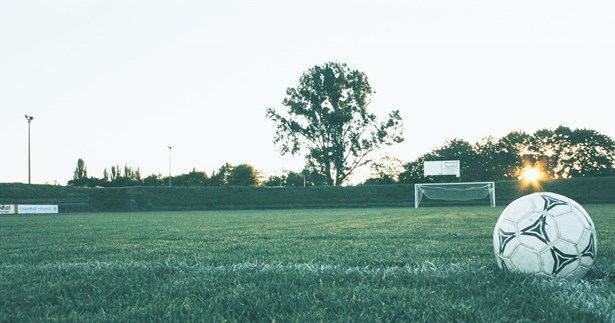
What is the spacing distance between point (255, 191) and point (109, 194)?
1111 cm

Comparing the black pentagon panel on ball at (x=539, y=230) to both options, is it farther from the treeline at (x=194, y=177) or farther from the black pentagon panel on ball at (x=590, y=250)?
the treeline at (x=194, y=177)

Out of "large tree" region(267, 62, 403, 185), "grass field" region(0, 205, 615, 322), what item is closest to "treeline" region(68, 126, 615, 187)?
"large tree" region(267, 62, 403, 185)

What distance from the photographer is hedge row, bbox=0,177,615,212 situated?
29.3m

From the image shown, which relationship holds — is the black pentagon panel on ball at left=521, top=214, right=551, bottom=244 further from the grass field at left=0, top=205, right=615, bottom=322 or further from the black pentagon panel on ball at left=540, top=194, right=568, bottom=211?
the grass field at left=0, top=205, right=615, bottom=322

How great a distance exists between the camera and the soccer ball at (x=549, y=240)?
2.87m

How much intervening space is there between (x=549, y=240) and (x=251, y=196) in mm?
32010

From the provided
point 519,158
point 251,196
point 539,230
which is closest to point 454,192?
point 251,196

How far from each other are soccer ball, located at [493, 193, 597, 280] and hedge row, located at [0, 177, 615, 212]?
1162 inches

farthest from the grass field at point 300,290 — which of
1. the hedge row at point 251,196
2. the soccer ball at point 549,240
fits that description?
the hedge row at point 251,196

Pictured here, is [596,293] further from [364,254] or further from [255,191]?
[255,191]

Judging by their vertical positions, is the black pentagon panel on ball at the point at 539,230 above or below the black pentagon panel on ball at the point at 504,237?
above

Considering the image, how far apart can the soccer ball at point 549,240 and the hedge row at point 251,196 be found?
29514 mm

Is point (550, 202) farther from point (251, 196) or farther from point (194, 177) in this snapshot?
point (194, 177)

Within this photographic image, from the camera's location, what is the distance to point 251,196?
34.2 metres
